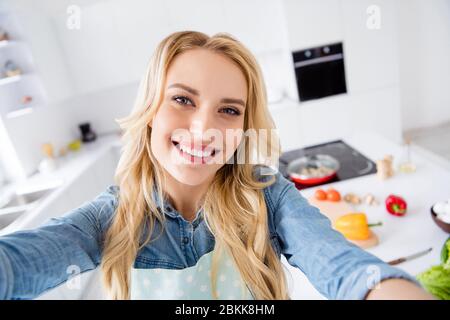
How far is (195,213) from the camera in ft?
2.03

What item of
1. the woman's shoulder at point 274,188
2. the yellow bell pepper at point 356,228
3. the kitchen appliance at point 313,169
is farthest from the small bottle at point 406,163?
the woman's shoulder at point 274,188

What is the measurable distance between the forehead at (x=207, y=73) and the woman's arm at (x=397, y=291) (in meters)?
0.33

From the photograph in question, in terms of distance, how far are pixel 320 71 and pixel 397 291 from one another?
2.14m

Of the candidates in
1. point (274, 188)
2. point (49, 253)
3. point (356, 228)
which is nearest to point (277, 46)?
point (356, 228)

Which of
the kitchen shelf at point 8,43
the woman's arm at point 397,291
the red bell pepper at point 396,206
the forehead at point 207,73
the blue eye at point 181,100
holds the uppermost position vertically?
the kitchen shelf at point 8,43

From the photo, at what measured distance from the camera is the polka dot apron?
1.76 feet

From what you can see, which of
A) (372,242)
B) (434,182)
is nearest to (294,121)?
(434,182)

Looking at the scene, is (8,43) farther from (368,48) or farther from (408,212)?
(368,48)

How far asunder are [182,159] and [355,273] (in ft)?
0.95

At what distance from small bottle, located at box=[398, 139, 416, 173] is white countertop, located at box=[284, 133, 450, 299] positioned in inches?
0.6

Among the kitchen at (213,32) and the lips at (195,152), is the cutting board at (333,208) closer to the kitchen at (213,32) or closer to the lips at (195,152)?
the lips at (195,152)

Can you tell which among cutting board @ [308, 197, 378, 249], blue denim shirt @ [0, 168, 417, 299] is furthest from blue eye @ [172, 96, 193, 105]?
→ cutting board @ [308, 197, 378, 249]

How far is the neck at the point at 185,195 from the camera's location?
609 mm

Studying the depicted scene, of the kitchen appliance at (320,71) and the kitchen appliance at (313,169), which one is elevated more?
the kitchen appliance at (320,71)
